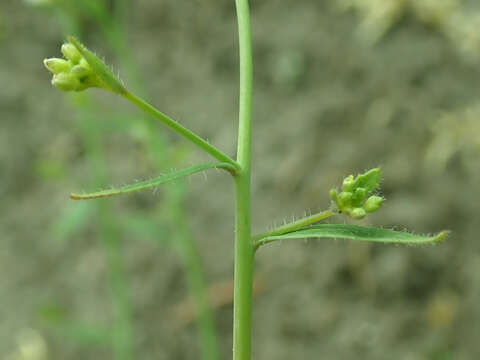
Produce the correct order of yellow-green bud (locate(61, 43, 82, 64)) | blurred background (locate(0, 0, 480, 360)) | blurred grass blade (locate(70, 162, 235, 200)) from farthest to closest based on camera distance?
1. blurred background (locate(0, 0, 480, 360))
2. yellow-green bud (locate(61, 43, 82, 64))
3. blurred grass blade (locate(70, 162, 235, 200))

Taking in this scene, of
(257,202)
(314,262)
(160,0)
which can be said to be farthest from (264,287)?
(160,0)

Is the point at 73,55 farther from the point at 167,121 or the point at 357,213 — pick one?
the point at 357,213

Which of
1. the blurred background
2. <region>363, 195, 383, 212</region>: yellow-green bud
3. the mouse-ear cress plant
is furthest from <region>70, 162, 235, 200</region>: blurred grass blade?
the blurred background

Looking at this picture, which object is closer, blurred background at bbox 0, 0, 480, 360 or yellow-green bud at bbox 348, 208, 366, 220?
yellow-green bud at bbox 348, 208, 366, 220

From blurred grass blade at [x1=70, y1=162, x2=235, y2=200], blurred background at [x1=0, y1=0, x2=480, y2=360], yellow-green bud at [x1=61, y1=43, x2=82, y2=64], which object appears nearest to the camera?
blurred grass blade at [x1=70, y1=162, x2=235, y2=200]

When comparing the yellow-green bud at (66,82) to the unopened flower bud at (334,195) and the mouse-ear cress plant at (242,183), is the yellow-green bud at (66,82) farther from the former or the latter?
the unopened flower bud at (334,195)

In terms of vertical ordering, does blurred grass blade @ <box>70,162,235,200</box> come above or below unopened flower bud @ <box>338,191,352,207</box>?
below

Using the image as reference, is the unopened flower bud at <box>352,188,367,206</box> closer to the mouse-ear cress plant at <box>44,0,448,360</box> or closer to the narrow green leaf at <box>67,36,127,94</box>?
the mouse-ear cress plant at <box>44,0,448,360</box>
